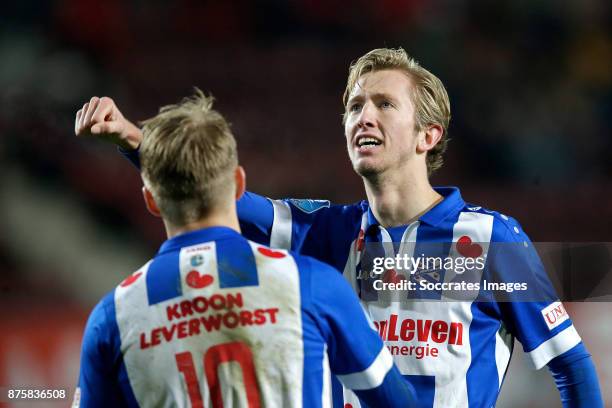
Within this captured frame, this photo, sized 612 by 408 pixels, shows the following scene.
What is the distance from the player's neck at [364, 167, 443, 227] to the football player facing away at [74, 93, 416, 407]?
0.93m

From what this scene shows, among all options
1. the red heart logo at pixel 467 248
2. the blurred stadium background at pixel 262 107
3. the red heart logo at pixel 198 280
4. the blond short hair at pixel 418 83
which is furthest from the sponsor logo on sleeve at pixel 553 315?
the blurred stadium background at pixel 262 107

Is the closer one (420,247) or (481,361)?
(481,361)

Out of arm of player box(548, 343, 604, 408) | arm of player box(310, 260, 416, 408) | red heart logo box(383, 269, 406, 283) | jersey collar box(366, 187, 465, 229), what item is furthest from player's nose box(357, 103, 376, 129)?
arm of player box(310, 260, 416, 408)

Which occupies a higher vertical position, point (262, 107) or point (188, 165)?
point (262, 107)

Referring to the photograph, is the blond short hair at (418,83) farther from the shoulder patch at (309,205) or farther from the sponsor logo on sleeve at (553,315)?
the sponsor logo on sleeve at (553,315)

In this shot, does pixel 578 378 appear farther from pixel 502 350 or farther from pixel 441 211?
pixel 441 211

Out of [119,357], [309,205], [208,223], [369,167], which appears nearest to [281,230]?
[309,205]

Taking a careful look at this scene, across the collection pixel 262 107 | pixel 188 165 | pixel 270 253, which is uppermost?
pixel 262 107

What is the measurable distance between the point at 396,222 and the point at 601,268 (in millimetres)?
2720

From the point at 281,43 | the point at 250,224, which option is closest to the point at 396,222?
the point at 250,224

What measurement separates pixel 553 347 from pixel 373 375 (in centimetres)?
98

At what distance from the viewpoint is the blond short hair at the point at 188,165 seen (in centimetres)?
157

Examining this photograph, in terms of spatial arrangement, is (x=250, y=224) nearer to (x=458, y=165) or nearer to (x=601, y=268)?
(x=601, y=268)

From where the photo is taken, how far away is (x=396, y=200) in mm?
2531
